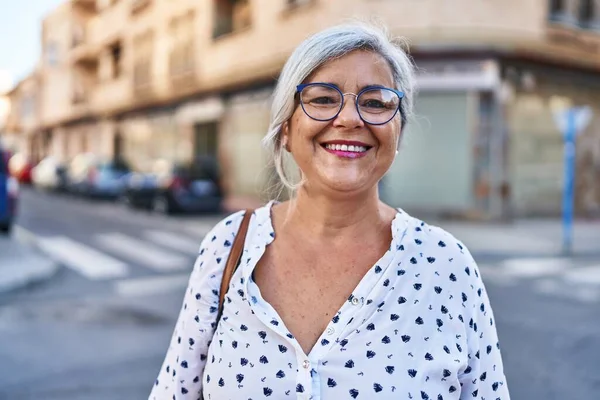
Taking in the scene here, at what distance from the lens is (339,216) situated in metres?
1.78

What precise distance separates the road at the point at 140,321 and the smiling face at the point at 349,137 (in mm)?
3344

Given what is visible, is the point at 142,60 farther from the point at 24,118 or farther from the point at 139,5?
the point at 24,118

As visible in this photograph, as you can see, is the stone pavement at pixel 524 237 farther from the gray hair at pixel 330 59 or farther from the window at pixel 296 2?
the gray hair at pixel 330 59

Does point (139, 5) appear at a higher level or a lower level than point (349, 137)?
higher

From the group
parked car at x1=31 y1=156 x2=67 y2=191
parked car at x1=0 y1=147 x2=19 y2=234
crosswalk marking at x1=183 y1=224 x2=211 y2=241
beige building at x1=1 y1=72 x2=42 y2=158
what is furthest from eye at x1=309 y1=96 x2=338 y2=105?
beige building at x1=1 y1=72 x2=42 y2=158

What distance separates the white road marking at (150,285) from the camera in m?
7.94

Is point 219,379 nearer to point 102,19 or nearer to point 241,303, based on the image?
point 241,303

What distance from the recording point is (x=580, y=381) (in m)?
4.93

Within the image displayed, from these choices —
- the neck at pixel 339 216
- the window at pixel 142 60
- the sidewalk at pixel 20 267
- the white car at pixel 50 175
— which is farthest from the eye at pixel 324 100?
the window at pixel 142 60

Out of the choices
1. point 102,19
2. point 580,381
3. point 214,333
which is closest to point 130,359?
point 580,381

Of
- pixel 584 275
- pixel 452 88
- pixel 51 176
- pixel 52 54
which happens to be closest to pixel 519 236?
pixel 452 88

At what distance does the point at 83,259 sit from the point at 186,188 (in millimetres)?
6692

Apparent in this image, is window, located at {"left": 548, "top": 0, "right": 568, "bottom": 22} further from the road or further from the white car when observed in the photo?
the white car

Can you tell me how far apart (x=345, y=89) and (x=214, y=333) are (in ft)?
2.38
